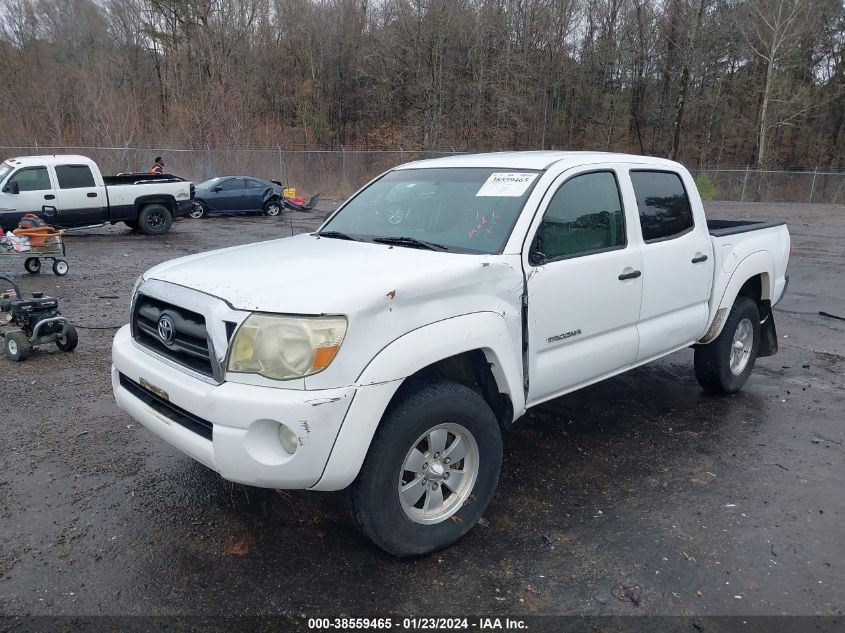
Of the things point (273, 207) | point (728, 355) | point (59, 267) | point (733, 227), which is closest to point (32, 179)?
point (59, 267)

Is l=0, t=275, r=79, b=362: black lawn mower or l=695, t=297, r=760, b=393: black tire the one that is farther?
l=0, t=275, r=79, b=362: black lawn mower

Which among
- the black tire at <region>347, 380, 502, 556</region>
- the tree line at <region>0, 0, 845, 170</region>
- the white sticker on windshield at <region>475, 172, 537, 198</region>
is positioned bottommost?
the black tire at <region>347, 380, 502, 556</region>

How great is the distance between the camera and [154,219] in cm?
1658

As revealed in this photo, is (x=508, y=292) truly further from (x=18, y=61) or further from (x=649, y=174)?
(x=18, y=61)

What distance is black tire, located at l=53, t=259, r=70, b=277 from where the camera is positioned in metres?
10.7

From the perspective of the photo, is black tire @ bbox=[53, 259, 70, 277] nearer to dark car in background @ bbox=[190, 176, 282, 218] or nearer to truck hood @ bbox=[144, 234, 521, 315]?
truck hood @ bbox=[144, 234, 521, 315]

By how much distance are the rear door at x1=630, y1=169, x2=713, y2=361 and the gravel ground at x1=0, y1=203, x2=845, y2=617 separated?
784 millimetres

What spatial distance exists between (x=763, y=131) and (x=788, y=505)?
125ft

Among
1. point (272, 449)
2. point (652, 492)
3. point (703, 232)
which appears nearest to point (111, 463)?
point (272, 449)

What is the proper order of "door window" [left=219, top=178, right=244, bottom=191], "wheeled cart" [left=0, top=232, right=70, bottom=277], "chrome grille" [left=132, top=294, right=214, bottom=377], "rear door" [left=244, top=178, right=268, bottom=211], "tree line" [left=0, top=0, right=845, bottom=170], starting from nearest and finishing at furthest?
Answer: "chrome grille" [left=132, top=294, right=214, bottom=377], "wheeled cart" [left=0, top=232, right=70, bottom=277], "door window" [left=219, top=178, right=244, bottom=191], "rear door" [left=244, top=178, right=268, bottom=211], "tree line" [left=0, top=0, right=845, bottom=170]

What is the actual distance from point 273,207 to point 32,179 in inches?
340

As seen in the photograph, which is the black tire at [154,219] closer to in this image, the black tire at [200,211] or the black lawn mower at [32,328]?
the black tire at [200,211]

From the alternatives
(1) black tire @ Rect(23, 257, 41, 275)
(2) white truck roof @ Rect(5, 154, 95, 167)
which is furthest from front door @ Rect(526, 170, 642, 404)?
(2) white truck roof @ Rect(5, 154, 95, 167)

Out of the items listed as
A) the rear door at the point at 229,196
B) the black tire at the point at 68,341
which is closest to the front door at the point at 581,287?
the black tire at the point at 68,341
